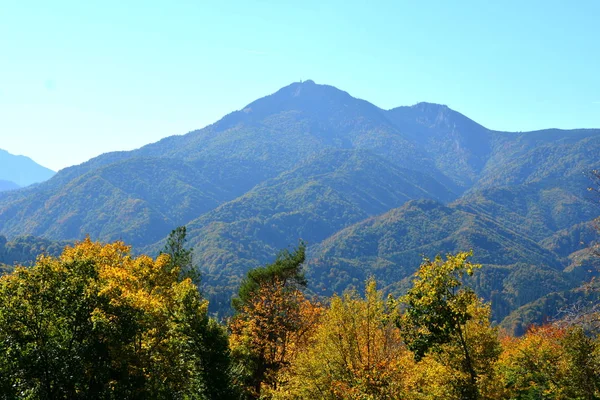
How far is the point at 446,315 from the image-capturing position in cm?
2189

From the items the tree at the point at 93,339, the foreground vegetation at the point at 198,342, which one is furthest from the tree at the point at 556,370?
the tree at the point at 93,339

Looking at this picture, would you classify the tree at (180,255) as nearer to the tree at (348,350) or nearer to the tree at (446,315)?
the tree at (348,350)

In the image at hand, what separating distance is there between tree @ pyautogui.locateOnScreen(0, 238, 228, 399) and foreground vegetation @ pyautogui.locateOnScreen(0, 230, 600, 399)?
58mm

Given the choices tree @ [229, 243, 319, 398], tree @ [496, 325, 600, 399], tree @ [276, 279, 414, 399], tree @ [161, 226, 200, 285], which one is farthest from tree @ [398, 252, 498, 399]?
tree @ [161, 226, 200, 285]

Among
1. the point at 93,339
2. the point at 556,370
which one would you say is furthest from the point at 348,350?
the point at 556,370

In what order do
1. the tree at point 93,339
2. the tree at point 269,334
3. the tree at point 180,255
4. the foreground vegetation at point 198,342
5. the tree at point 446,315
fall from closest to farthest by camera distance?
the tree at point 93,339, the foreground vegetation at point 198,342, the tree at point 446,315, the tree at point 269,334, the tree at point 180,255

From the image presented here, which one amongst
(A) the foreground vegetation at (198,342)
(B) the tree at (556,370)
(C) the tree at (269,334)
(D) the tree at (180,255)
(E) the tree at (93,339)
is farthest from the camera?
(D) the tree at (180,255)

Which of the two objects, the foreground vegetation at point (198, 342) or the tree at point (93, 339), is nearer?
the tree at point (93, 339)

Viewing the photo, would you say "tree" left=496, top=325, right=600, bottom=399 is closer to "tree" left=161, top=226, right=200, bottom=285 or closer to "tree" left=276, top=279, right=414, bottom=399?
"tree" left=276, top=279, right=414, bottom=399

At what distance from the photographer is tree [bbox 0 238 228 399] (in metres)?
21.1

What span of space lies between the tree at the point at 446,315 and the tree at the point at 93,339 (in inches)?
569

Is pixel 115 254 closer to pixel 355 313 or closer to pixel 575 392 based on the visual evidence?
pixel 355 313

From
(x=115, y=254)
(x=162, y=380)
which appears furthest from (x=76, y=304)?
(x=115, y=254)

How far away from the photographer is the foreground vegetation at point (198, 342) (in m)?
21.6
